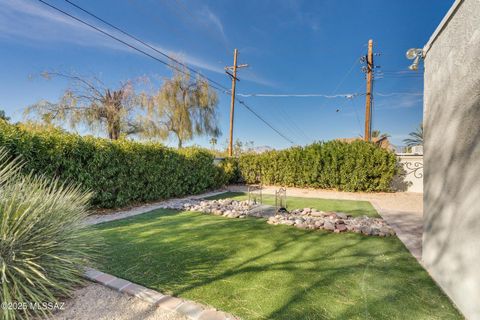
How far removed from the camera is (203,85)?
54.6 feet

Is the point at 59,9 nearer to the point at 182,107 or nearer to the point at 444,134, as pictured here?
the point at 444,134

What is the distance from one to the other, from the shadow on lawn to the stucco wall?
0.97 ft

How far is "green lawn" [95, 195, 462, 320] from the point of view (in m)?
2.04

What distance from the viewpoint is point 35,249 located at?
6.54ft

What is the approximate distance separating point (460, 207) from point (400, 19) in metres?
10.7

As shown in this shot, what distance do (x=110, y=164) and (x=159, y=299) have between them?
5.28 meters

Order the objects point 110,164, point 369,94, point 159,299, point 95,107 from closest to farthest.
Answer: point 159,299
point 110,164
point 369,94
point 95,107

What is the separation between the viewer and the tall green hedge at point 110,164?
187 inches

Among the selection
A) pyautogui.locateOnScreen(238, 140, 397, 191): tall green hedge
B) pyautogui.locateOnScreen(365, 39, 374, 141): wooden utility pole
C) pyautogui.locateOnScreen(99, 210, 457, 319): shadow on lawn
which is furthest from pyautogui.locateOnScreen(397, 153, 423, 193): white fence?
pyautogui.locateOnScreen(99, 210, 457, 319): shadow on lawn

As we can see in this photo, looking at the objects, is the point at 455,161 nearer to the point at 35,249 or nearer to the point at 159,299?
the point at 159,299

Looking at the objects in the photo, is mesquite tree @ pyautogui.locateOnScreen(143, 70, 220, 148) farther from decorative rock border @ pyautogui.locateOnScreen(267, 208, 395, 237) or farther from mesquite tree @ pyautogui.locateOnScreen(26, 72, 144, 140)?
decorative rock border @ pyautogui.locateOnScreen(267, 208, 395, 237)

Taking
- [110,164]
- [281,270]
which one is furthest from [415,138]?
[110,164]

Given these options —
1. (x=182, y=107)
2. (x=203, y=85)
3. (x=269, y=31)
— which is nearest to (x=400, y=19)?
(x=269, y=31)

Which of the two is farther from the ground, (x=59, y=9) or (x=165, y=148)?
(x=59, y=9)
